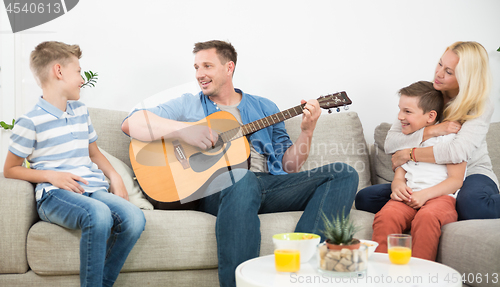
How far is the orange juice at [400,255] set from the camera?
1.01 meters

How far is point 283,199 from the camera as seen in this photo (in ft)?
5.30

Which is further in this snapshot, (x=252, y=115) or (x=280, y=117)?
(x=252, y=115)

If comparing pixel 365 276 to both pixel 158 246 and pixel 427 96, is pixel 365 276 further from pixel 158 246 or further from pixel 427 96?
pixel 427 96

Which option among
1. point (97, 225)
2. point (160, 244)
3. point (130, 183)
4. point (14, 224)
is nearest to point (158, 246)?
point (160, 244)

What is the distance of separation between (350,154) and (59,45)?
4.67 feet

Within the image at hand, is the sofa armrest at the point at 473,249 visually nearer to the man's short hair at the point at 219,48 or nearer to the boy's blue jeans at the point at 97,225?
the boy's blue jeans at the point at 97,225

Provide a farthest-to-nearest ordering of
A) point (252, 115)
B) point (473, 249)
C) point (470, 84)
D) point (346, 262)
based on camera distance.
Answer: point (252, 115), point (470, 84), point (473, 249), point (346, 262)

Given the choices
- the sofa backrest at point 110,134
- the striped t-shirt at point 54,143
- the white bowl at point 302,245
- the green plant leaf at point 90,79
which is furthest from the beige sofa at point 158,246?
the green plant leaf at point 90,79

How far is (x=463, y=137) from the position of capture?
1.61 meters

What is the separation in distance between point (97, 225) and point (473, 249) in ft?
3.87

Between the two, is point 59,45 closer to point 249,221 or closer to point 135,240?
point 135,240

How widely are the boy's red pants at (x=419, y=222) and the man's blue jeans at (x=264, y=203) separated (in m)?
0.14

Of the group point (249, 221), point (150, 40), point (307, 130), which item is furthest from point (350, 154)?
point (150, 40)

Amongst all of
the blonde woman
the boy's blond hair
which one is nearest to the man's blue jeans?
the blonde woman
